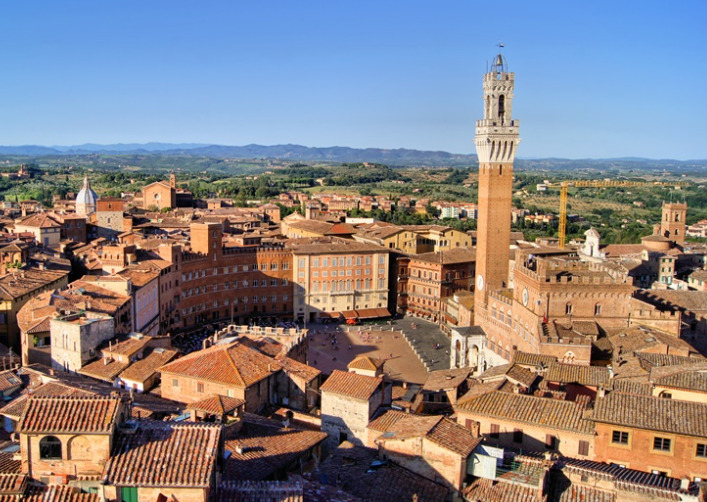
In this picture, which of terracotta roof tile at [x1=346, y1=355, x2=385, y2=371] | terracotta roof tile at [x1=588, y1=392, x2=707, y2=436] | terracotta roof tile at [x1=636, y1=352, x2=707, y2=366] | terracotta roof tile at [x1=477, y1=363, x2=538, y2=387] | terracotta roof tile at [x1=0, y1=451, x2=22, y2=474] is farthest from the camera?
terracotta roof tile at [x1=346, y1=355, x2=385, y2=371]

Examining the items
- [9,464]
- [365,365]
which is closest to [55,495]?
[9,464]

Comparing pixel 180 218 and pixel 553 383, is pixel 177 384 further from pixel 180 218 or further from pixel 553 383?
pixel 180 218

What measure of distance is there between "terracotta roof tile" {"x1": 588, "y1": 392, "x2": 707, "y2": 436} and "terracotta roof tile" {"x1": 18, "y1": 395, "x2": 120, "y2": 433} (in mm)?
15297

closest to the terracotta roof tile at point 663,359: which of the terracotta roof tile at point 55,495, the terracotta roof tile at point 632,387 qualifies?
the terracotta roof tile at point 632,387

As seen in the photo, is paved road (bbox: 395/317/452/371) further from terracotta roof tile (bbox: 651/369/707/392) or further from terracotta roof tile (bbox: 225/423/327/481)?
terracotta roof tile (bbox: 225/423/327/481)

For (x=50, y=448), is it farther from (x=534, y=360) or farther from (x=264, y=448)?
(x=534, y=360)

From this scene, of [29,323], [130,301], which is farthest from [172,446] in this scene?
[130,301]

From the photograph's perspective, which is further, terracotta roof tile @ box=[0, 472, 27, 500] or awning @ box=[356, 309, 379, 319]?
awning @ box=[356, 309, 379, 319]

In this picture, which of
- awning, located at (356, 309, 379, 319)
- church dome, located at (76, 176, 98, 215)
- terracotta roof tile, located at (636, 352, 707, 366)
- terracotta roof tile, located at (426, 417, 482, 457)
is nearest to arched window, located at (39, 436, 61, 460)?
terracotta roof tile, located at (426, 417, 482, 457)

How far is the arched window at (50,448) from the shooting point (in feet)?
46.2

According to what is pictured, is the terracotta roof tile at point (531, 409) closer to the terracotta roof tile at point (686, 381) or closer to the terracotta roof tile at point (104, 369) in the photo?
the terracotta roof tile at point (686, 381)

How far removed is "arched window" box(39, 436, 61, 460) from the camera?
1407 centimetres

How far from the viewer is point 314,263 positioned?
238 feet

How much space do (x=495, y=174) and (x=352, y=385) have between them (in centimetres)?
3523
